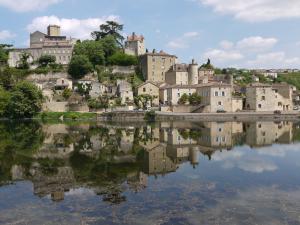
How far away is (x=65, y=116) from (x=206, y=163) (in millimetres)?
45865

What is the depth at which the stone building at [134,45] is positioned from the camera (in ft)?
275

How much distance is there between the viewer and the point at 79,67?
7294 cm

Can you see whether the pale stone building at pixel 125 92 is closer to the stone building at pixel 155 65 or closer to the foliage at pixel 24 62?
the stone building at pixel 155 65

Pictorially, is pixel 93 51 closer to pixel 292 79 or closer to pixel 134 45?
pixel 134 45

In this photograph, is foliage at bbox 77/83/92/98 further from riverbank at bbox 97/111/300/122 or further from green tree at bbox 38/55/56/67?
green tree at bbox 38/55/56/67

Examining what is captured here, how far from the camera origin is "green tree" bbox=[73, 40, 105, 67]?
76875 mm

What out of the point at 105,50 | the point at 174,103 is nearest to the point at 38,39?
the point at 105,50

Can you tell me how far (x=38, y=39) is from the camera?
3457 inches

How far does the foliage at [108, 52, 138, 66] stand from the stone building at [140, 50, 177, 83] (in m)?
2.12

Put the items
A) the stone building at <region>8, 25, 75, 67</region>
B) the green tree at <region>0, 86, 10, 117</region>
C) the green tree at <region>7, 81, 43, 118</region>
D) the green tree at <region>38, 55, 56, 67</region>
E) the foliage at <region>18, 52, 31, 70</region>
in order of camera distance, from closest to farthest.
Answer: the green tree at <region>7, 81, 43, 118</region> → the green tree at <region>0, 86, 10, 117</region> → the foliage at <region>18, 52, 31, 70</region> → the green tree at <region>38, 55, 56, 67</region> → the stone building at <region>8, 25, 75, 67</region>

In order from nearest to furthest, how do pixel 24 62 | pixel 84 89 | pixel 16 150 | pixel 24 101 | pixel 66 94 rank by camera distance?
1. pixel 16 150
2. pixel 24 101
3. pixel 66 94
4. pixel 84 89
5. pixel 24 62

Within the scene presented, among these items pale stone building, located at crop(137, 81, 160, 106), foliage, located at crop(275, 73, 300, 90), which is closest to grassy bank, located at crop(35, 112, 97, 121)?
pale stone building, located at crop(137, 81, 160, 106)

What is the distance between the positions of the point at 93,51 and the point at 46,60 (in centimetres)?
1037

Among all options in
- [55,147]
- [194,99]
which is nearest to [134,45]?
[194,99]
